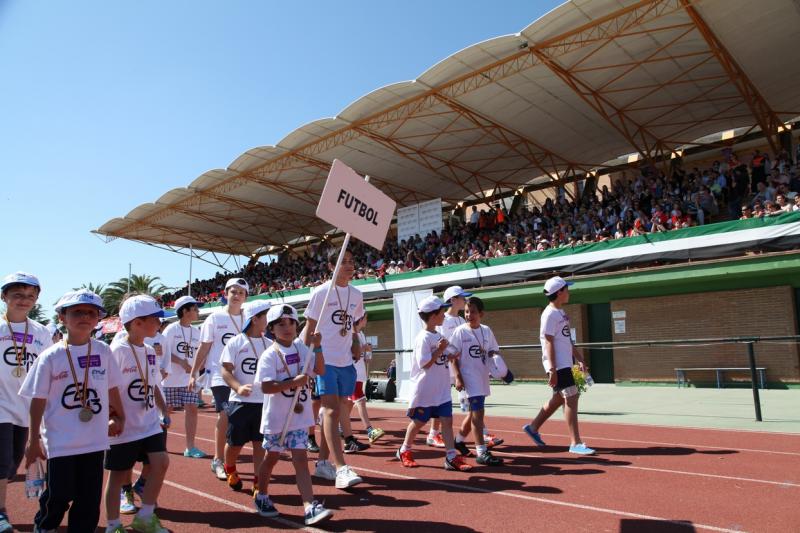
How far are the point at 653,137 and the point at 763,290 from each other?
11.1m

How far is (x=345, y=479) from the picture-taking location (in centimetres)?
561

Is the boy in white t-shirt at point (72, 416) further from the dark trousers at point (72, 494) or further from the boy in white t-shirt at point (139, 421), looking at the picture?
the boy in white t-shirt at point (139, 421)

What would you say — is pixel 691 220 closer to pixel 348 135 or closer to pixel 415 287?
pixel 415 287

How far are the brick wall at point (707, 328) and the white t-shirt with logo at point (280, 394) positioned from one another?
15.4 meters

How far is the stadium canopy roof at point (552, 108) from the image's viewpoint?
1711 cm

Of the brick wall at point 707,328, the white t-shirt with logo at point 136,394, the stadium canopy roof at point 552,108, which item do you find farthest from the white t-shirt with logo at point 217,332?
the brick wall at point 707,328

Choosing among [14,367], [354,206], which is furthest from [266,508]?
[354,206]

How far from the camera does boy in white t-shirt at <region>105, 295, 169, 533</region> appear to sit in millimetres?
4441

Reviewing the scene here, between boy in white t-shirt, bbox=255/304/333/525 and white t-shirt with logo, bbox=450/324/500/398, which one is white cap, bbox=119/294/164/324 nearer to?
boy in white t-shirt, bbox=255/304/333/525

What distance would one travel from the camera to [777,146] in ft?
74.4

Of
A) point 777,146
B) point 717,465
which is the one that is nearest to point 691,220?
point 777,146

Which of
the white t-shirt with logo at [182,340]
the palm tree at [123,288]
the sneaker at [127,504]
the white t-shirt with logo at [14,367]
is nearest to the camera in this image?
the white t-shirt with logo at [14,367]

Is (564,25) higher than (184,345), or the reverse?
(564,25)

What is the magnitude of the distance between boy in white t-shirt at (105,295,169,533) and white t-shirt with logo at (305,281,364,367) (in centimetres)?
161
